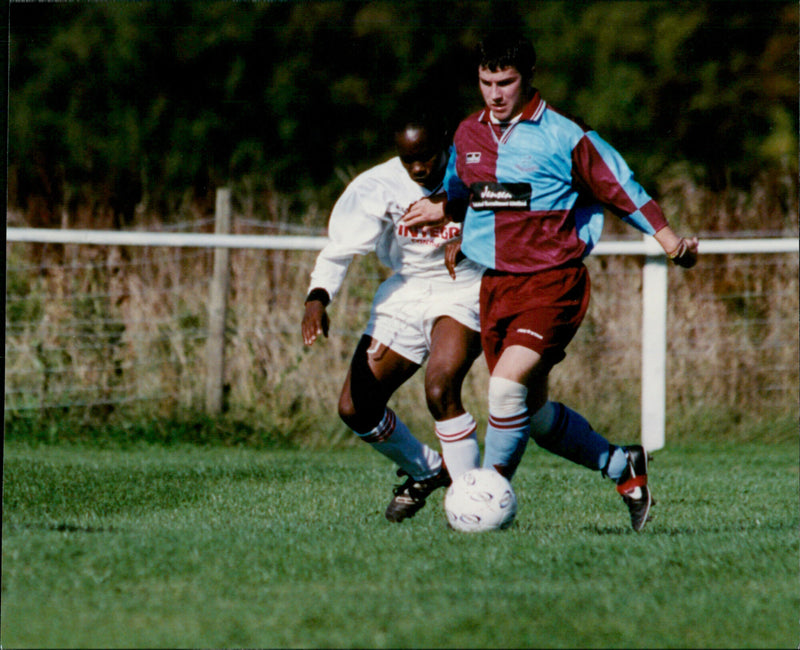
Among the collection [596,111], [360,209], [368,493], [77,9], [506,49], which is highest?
[77,9]

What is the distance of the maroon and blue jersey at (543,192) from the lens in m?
5.50

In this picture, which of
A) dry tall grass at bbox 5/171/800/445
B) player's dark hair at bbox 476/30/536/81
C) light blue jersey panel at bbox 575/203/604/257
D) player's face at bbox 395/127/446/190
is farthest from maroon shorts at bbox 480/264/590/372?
dry tall grass at bbox 5/171/800/445

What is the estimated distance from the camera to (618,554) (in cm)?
476

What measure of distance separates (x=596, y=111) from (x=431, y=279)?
Result: 17.2 metres

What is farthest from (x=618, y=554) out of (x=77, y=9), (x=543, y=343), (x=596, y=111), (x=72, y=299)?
(x=77, y=9)

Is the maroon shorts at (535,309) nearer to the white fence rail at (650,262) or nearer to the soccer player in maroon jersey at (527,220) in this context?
the soccer player in maroon jersey at (527,220)

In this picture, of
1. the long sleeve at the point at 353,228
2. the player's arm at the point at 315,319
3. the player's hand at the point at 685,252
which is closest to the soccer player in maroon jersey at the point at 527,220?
the player's hand at the point at 685,252

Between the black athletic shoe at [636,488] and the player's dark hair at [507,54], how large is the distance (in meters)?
1.73

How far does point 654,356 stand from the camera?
916 centimetres

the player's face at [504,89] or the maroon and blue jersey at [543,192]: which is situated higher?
the player's face at [504,89]

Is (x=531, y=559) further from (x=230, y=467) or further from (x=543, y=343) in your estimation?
(x=230, y=467)

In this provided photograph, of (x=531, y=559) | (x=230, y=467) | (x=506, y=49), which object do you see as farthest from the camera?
(x=230, y=467)

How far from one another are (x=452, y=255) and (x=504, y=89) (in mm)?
817

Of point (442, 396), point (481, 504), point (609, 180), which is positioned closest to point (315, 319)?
point (442, 396)
